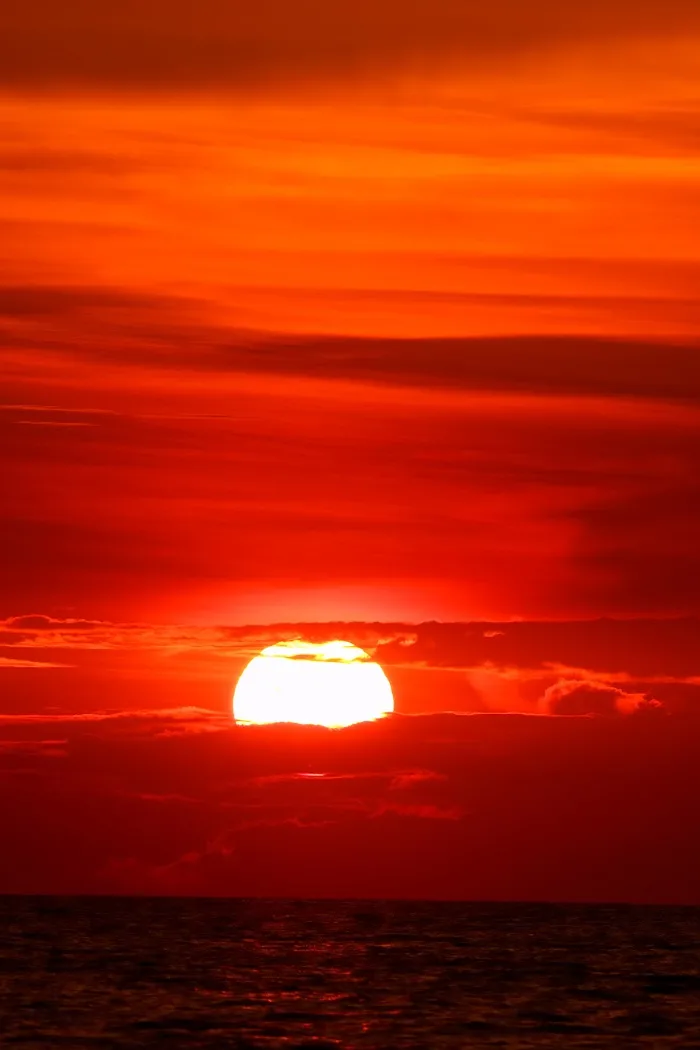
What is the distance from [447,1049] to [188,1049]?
9.50 meters

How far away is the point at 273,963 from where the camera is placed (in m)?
126

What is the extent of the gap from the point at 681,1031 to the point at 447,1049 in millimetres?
13651

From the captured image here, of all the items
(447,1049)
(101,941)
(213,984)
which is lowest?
(447,1049)

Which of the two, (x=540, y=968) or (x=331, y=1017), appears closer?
(x=331, y=1017)

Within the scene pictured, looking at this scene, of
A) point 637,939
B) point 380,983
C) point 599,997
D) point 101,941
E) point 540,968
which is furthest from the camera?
point 637,939

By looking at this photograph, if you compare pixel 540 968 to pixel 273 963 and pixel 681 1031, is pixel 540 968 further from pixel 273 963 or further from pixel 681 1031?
pixel 681 1031

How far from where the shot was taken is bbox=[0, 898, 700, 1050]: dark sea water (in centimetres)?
7435

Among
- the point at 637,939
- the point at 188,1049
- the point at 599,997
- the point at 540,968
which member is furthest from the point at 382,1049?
the point at 637,939

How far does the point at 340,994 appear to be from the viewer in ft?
316

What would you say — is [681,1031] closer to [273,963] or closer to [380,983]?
[380,983]

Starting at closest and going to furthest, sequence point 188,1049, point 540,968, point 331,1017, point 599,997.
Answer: point 188,1049, point 331,1017, point 599,997, point 540,968

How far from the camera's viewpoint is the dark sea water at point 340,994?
74.4m

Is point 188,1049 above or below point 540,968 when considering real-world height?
below

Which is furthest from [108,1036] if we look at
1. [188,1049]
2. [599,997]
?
[599,997]
